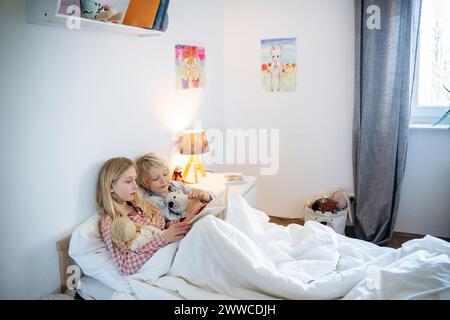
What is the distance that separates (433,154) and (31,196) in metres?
2.53

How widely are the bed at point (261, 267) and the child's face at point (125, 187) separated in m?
0.16

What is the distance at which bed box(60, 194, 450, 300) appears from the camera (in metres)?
1.48

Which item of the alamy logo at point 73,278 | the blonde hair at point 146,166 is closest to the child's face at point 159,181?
A: the blonde hair at point 146,166

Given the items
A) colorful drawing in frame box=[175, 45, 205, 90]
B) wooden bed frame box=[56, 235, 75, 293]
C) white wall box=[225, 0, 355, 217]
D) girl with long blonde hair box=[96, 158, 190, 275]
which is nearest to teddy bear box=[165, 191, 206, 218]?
girl with long blonde hair box=[96, 158, 190, 275]

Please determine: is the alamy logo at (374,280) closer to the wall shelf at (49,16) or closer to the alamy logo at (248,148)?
the wall shelf at (49,16)

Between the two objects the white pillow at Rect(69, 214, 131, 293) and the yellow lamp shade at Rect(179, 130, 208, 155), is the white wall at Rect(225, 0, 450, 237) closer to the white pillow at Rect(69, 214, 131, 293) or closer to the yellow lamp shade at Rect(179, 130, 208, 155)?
the yellow lamp shade at Rect(179, 130, 208, 155)

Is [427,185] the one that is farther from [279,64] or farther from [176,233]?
[176,233]

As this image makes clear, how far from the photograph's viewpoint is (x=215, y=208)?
197 cm

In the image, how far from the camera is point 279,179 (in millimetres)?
3402

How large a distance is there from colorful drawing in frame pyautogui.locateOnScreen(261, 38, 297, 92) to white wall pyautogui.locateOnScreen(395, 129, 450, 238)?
38.1 inches

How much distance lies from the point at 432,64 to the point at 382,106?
18.6 inches

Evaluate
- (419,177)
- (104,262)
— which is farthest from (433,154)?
Result: (104,262)

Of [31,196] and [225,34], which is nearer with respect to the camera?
[31,196]

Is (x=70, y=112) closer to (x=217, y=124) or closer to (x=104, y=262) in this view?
(x=104, y=262)
